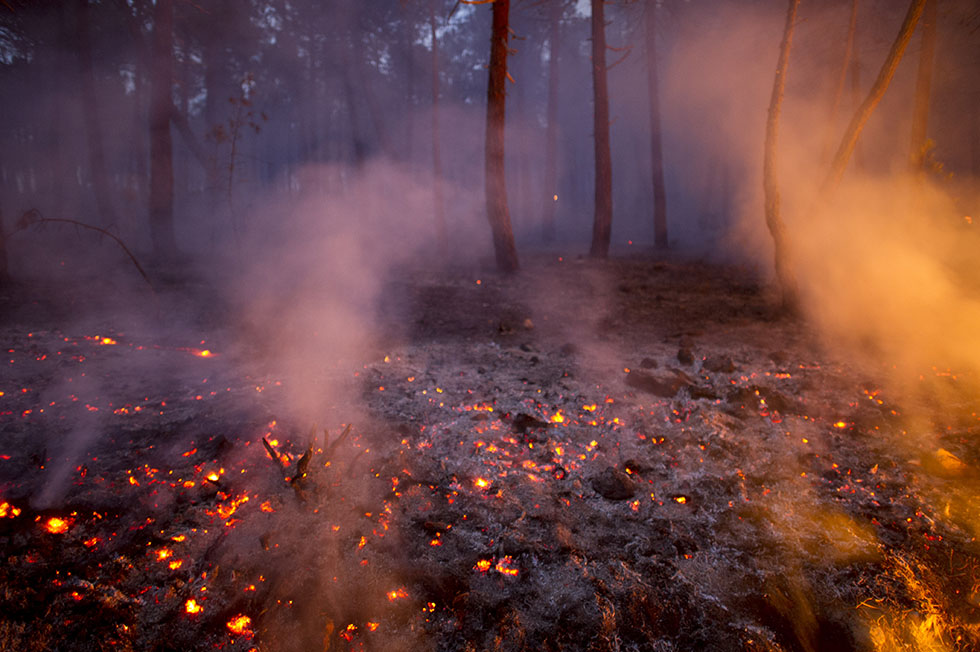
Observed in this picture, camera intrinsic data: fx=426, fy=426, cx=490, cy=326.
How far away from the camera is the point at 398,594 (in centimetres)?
207

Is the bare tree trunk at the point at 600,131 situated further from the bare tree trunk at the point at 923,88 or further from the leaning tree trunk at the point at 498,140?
the bare tree trunk at the point at 923,88

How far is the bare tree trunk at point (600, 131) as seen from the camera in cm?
1048

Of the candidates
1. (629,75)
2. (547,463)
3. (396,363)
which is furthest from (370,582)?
(629,75)

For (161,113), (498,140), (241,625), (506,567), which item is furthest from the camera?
(161,113)

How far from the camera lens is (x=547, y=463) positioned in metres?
3.20

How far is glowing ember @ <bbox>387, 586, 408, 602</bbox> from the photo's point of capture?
2.05 metres

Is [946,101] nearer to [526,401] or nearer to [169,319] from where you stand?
[526,401]

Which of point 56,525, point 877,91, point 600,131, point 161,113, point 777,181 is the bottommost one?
point 56,525

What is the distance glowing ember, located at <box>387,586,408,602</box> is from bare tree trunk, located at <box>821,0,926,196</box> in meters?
7.59

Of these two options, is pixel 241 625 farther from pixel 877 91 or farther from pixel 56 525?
pixel 877 91

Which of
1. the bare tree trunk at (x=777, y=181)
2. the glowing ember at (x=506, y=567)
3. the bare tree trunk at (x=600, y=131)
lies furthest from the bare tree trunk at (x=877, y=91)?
the glowing ember at (x=506, y=567)

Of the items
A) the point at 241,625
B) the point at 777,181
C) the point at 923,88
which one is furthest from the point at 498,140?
the point at 923,88

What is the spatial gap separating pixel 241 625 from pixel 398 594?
27.0 inches

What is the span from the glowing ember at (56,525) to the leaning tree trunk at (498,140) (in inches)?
306
